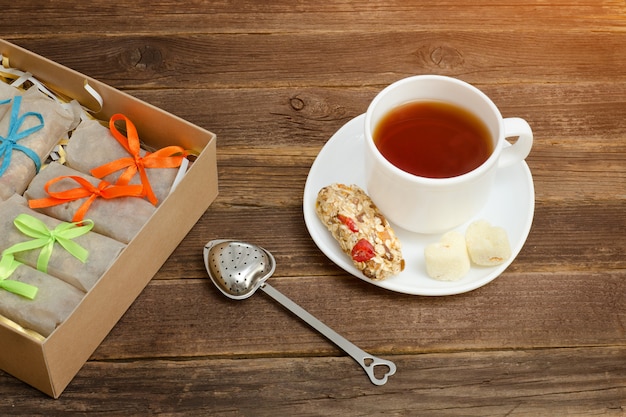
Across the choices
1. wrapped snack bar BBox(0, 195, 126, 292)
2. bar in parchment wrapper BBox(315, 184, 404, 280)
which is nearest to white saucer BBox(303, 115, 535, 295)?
bar in parchment wrapper BBox(315, 184, 404, 280)

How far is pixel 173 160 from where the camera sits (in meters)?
1.27

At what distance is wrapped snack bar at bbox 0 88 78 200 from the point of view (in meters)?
1.28

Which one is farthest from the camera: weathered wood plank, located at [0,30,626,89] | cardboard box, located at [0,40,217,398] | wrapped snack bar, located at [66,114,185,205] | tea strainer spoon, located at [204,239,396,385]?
weathered wood plank, located at [0,30,626,89]

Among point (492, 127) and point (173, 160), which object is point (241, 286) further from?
point (492, 127)

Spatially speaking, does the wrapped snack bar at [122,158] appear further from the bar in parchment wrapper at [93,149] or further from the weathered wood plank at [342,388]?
the weathered wood plank at [342,388]

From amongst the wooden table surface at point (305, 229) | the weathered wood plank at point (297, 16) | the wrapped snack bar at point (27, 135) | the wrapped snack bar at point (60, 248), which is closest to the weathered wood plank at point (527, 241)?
the wooden table surface at point (305, 229)

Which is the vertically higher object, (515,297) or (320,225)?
(320,225)

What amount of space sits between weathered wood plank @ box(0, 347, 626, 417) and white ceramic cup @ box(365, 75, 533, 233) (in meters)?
0.20

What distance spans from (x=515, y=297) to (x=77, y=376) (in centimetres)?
64

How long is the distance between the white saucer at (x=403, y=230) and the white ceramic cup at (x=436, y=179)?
0.04 meters

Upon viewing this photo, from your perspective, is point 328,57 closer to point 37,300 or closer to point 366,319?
point 366,319

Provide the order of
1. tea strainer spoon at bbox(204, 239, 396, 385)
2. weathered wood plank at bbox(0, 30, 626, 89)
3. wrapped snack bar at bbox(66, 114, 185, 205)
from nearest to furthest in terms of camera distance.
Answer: tea strainer spoon at bbox(204, 239, 396, 385), wrapped snack bar at bbox(66, 114, 185, 205), weathered wood plank at bbox(0, 30, 626, 89)

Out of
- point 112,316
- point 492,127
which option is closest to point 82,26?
point 112,316

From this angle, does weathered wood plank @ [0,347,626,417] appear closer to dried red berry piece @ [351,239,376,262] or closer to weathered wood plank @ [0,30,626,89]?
dried red berry piece @ [351,239,376,262]
